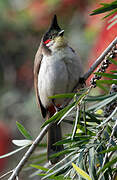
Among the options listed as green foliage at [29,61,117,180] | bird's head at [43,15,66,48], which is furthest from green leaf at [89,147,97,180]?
bird's head at [43,15,66,48]

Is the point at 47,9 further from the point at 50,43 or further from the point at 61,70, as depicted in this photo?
the point at 61,70

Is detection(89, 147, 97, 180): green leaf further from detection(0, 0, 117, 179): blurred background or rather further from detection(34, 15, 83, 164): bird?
detection(0, 0, 117, 179): blurred background

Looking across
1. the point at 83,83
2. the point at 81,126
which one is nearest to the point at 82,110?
the point at 81,126

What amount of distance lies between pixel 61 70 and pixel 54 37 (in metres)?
0.34

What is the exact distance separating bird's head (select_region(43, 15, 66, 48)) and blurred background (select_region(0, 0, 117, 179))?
4.57 ft

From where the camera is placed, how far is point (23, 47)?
208 inches

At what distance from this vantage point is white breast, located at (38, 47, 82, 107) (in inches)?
90.7

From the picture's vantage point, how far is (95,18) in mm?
3715

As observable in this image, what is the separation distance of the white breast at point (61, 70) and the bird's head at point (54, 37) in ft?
0.28

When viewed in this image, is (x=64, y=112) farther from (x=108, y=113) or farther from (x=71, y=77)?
(x=71, y=77)

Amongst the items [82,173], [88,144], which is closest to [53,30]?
[88,144]

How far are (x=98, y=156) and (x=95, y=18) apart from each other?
2796 mm

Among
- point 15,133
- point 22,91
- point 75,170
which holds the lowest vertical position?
point 15,133

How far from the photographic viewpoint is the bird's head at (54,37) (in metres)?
2.43
